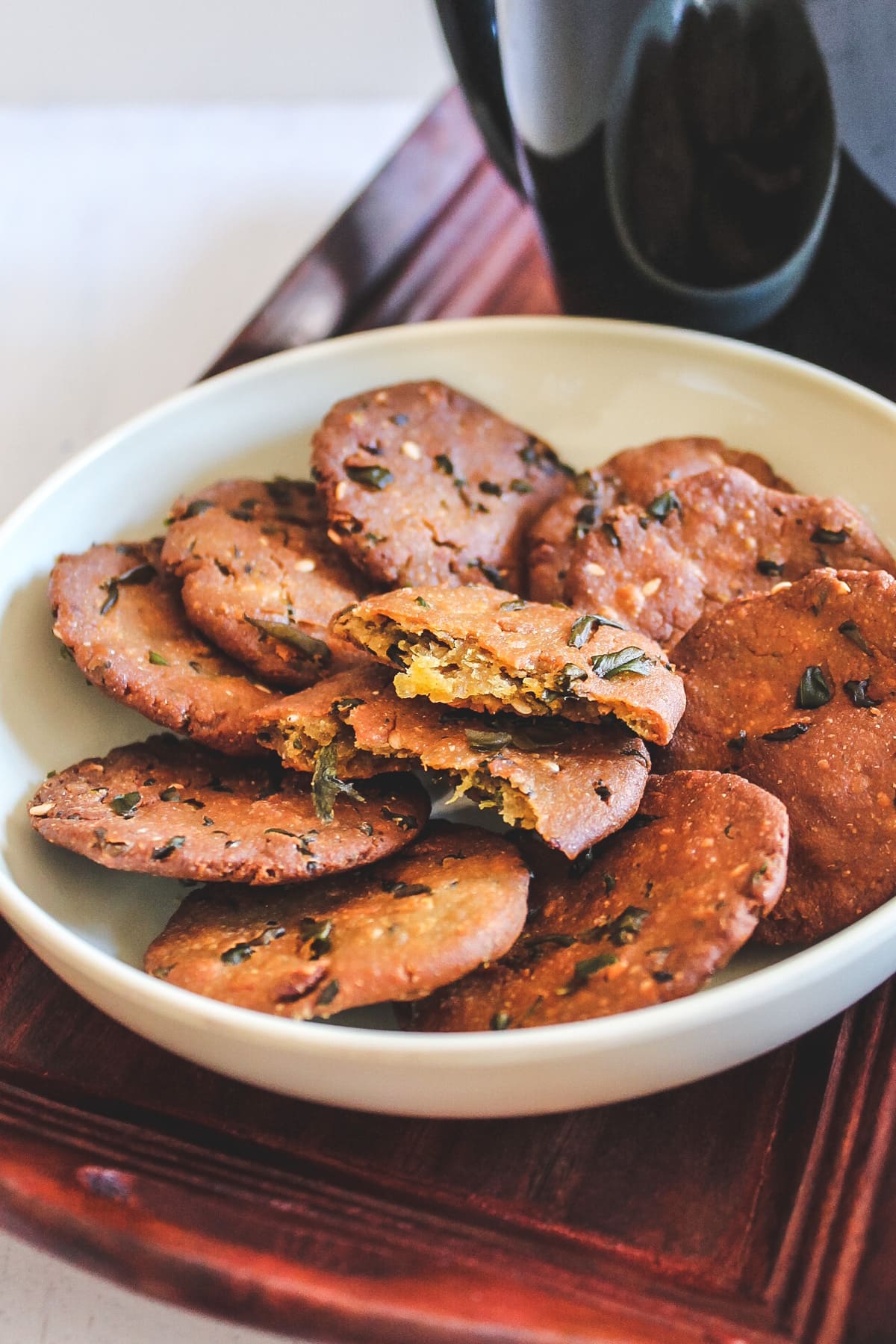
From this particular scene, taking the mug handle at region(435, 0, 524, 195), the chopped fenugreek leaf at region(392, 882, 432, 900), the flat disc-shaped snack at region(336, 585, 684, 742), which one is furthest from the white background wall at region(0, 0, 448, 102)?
the chopped fenugreek leaf at region(392, 882, 432, 900)

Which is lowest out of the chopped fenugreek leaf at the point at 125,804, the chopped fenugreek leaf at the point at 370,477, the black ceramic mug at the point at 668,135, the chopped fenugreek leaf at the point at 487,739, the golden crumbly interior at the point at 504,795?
the golden crumbly interior at the point at 504,795

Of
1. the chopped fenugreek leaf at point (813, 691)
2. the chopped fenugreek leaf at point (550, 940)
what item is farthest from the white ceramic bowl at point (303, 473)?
the chopped fenugreek leaf at point (813, 691)

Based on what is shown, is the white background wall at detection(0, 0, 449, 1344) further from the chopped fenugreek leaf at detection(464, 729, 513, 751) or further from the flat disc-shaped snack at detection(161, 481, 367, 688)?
the chopped fenugreek leaf at detection(464, 729, 513, 751)

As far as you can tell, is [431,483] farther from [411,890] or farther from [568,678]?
[411,890]

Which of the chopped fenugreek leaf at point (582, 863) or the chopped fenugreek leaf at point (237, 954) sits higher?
the chopped fenugreek leaf at point (237, 954)

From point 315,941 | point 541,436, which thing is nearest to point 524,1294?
point 315,941

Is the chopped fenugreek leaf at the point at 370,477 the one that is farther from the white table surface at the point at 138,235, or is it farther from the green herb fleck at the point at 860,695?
the white table surface at the point at 138,235

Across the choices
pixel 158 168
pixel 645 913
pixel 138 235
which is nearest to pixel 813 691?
pixel 645 913
